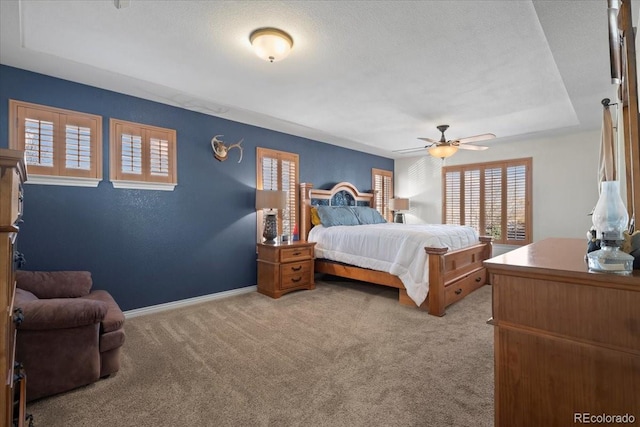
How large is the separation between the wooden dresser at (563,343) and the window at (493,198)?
4.96 m

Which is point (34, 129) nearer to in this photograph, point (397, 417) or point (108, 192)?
point (108, 192)

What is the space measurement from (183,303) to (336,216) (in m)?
2.62

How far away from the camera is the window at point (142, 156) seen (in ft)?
10.5

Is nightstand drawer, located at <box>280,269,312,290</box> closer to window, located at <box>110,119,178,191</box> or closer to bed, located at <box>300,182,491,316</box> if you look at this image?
bed, located at <box>300,182,491,316</box>

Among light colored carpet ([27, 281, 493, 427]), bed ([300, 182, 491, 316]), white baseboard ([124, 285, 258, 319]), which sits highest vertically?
bed ([300, 182, 491, 316])

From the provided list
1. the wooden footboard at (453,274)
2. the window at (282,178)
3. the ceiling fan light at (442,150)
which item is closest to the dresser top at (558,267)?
the wooden footboard at (453,274)

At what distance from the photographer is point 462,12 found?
6.52 feet

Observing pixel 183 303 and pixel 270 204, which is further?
pixel 270 204

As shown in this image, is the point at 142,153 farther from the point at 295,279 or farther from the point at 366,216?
the point at 366,216

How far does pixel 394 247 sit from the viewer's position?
147 inches

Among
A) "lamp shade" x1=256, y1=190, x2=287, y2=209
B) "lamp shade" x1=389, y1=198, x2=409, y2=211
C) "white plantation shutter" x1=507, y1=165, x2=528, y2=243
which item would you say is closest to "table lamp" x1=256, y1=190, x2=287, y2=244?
"lamp shade" x1=256, y1=190, x2=287, y2=209

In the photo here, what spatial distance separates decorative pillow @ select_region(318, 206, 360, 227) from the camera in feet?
16.2

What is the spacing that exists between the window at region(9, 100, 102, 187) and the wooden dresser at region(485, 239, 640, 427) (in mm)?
3599

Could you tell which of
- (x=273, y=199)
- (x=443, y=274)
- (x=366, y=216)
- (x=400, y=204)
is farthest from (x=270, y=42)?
(x=400, y=204)
